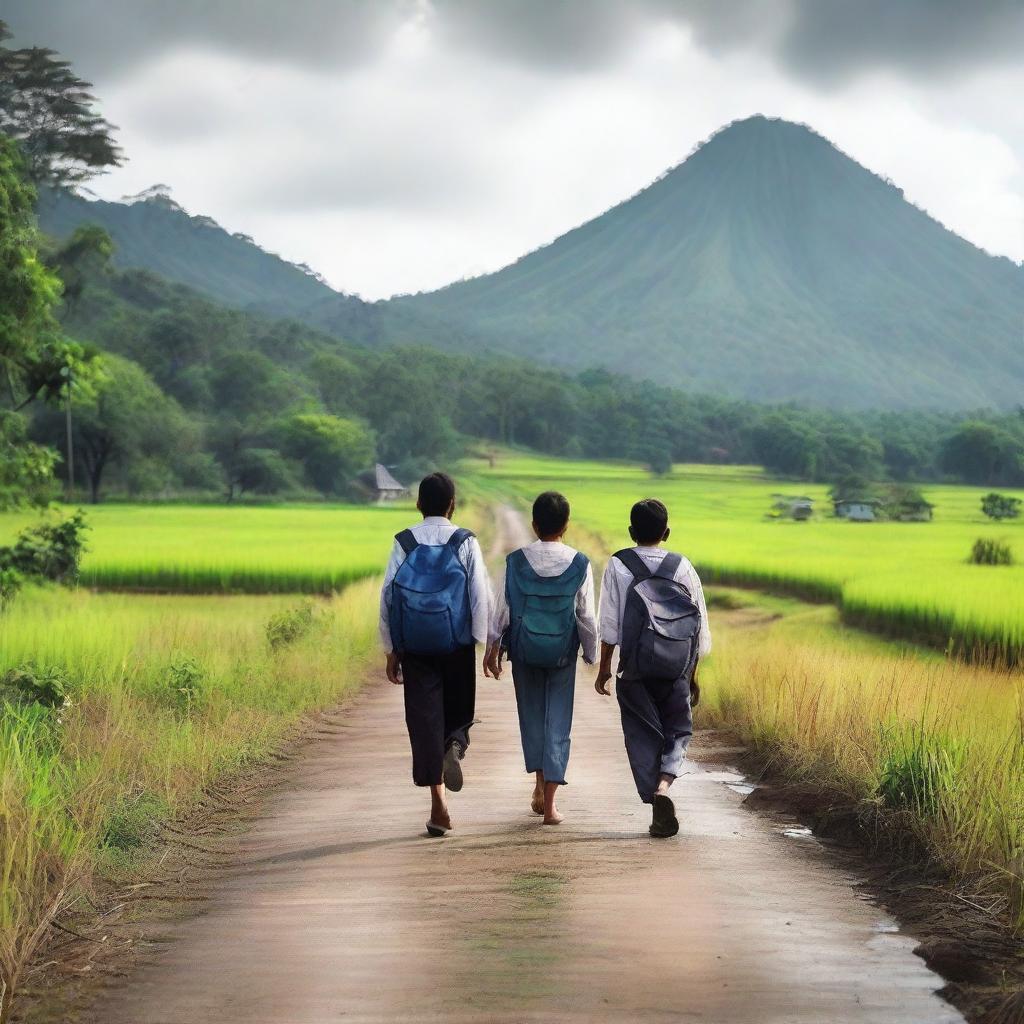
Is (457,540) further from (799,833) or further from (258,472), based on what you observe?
(258,472)

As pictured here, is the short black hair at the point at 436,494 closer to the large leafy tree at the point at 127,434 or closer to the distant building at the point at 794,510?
the distant building at the point at 794,510

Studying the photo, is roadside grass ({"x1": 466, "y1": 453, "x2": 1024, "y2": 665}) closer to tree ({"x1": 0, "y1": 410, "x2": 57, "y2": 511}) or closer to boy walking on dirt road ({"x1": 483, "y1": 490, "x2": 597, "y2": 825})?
boy walking on dirt road ({"x1": 483, "y1": 490, "x2": 597, "y2": 825})

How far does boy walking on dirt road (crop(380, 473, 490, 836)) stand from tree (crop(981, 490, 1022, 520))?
1999 inches

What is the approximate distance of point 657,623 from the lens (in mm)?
6941

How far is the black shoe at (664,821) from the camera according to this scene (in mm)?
6594

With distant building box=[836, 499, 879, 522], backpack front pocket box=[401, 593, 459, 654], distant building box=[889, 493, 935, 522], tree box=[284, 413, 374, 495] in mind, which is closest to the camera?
backpack front pocket box=[401, 593, 459, 654]

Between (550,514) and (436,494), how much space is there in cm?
60

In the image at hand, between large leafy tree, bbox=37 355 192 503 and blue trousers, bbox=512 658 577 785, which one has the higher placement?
large leafy tree, bbox=37 355 192 503

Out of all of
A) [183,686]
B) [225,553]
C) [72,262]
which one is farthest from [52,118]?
[183,686]

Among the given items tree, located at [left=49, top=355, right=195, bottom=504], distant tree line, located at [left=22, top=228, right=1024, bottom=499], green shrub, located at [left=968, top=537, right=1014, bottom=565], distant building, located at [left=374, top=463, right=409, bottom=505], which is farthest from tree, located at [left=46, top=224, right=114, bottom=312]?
green shrub, located at [left=968, top=537, right=1014, bottom=565]

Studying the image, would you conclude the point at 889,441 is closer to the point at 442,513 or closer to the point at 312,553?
the point at 312,553

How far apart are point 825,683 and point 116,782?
5.24 m

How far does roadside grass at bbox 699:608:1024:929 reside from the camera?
18.6 ft

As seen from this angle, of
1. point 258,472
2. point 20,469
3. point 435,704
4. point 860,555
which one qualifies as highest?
point 258,472
